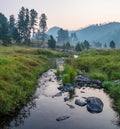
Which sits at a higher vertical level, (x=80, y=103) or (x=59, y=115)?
(x=80, y=103)

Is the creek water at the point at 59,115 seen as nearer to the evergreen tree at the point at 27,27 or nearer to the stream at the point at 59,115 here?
the stream at the point at 59,115

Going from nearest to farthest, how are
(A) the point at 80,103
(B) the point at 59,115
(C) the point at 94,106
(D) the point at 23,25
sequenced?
(B) the point at 59,115 < (C) the point at 94,106 < (A) the point at 80,103 < (D) the point at 23,25

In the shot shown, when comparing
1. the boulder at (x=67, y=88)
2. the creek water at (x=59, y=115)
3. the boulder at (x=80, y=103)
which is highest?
the boulder at (x=67, y=88)

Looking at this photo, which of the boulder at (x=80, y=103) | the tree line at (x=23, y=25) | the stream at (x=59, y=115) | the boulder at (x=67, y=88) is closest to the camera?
the stream at (x=59, y=115)

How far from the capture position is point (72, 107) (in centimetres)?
2608

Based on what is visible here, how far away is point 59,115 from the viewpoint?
2359 cm

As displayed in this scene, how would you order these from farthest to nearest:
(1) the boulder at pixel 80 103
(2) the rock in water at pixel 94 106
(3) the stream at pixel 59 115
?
(1) the boulder at pixel 80 103, (2) the rock in water at pixel 94 106, (3) the stream at pixel 59 115

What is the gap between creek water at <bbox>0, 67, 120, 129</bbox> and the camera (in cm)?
2098

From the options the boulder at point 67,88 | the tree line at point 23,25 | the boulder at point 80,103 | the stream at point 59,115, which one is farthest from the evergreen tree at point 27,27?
the boulder at point 80,103

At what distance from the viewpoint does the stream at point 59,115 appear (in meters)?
21.0

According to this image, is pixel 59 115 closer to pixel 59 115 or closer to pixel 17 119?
pixel 59 115

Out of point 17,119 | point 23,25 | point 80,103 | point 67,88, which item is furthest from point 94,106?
point 23,25

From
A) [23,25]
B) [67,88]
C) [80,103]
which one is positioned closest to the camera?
[80,103]

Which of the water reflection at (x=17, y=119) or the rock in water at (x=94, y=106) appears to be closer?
the water reflection at (x=17, y=119)
